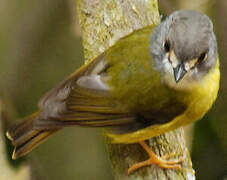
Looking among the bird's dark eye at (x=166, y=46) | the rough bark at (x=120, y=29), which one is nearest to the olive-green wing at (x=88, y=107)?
the rough bark at (x=120, y=29)

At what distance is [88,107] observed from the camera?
3041mm

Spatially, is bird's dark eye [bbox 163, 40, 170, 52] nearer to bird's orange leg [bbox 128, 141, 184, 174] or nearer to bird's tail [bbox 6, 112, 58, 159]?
bird's orange leg [bbox 128, 141, 184, 174]

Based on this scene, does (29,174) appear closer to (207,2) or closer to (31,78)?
(31,78)

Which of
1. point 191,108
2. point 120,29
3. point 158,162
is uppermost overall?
point 120,29

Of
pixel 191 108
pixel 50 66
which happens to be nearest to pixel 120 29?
pixel 191 108

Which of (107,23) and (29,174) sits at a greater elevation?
(107,23)

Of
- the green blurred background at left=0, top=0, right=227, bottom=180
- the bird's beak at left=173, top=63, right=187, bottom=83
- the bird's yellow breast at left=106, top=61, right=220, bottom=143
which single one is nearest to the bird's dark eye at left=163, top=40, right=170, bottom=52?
the bird's beak at left=173, top=63, right=187, bottom=83

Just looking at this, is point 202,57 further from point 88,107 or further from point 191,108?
point 88,107

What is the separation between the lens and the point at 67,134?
481 centimetres

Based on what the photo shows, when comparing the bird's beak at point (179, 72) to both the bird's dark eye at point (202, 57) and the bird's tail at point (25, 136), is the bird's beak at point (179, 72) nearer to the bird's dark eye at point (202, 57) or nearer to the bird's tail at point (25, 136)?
the bird's dark eye at point (202, 57)

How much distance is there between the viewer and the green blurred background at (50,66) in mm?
4500

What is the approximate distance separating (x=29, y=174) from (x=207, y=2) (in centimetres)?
206

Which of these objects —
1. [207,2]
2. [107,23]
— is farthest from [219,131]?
[107,23]

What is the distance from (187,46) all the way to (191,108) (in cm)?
51
